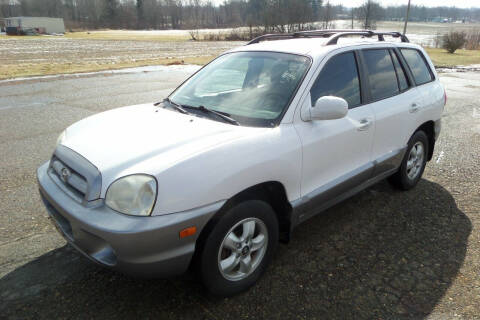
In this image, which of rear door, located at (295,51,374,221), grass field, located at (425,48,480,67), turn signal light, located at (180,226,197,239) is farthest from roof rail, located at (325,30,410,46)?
grass field, located at (425,48,480,67)

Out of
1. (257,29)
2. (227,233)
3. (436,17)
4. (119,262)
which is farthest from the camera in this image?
(436,17)

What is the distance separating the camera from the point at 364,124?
334cm

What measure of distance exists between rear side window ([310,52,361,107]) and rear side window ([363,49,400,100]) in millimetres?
252

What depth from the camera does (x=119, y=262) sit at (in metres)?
2.16

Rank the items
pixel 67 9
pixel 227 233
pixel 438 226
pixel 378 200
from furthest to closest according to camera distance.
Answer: pixel 67 9 → pixel 378 200 → pixel 438 226 → pixel 227 233

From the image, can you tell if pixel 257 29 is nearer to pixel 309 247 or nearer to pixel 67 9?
pixel 309 247

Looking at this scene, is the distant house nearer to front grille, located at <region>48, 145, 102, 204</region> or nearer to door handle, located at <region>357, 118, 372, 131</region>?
front grille, located at <region>48, 145, 102, 204</region>

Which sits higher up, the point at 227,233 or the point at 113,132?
the point at 113,132

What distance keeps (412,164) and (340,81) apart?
1858mm

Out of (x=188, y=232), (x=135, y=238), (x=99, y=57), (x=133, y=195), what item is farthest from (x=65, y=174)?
(x=99, y=57)

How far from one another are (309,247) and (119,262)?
5.84ft

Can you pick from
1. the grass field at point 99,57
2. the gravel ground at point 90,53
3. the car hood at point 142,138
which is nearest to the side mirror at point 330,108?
the car hood at point 142,138

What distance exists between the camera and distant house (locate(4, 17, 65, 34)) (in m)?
71.2

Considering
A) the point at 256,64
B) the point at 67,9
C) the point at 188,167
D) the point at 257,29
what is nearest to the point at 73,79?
the point at 256,64
